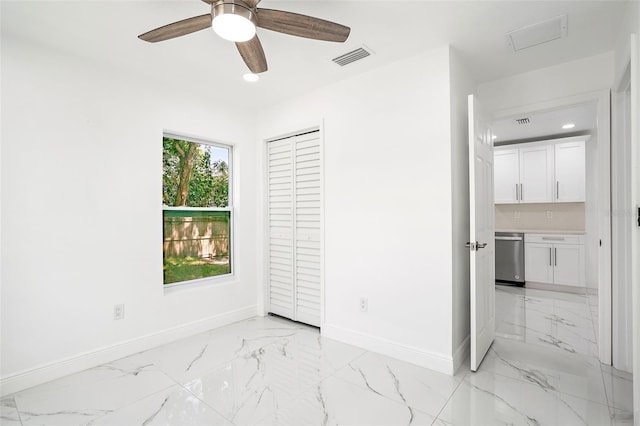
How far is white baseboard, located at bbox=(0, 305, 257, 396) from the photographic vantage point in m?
2.25

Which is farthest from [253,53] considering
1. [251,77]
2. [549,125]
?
[549,125]

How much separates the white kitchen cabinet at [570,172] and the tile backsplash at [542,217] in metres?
0.41

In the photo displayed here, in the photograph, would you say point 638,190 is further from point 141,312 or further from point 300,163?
point 141,312

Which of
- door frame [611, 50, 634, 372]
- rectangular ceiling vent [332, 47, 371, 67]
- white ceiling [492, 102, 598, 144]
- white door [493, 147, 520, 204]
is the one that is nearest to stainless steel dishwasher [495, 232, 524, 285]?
white door [493, 147, 520, 204]

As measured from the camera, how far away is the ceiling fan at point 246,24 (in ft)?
5.26

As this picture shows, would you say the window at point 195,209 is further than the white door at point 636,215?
Yes

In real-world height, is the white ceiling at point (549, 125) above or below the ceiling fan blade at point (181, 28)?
above

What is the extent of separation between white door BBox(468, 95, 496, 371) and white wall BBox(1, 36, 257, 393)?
102 inches

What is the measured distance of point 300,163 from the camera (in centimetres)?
356

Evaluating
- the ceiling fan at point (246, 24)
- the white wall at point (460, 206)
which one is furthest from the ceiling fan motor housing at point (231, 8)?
the white wall at point (460, 206)

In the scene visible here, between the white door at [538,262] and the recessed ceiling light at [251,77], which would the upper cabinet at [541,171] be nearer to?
the white door at [538,262]

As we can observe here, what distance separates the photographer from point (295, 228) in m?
3.64

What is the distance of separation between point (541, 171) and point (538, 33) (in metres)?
3.82

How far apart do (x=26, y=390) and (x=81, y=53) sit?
249 centimetres
